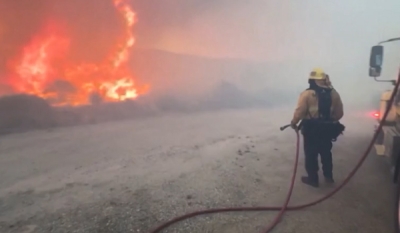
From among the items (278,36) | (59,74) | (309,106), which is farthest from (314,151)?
(278,36)

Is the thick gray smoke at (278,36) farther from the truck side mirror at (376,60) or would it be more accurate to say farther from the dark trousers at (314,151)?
the dark trousers at (314,151)

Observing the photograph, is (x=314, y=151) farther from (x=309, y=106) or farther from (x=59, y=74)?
(x=59, y=74)

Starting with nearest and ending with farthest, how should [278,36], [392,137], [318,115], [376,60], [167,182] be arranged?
[392,137] < [318,115] < [167,182] < [376,60] < [278,36]

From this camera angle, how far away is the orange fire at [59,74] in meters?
9.92

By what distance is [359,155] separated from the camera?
6.36 metres

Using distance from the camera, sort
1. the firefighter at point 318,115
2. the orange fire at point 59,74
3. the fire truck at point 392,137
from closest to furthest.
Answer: the fire truck at point 392,137 < the firefighter at point 318,115 < the orange fire at point 59,74

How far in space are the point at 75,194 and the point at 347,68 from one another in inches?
542

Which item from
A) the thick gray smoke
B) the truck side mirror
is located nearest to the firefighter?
the truck side mirror

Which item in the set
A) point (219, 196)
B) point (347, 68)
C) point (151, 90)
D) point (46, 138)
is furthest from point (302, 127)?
point (347, 68)

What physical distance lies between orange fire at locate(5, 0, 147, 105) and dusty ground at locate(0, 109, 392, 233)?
6.60 ft

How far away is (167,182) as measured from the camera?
4773mm

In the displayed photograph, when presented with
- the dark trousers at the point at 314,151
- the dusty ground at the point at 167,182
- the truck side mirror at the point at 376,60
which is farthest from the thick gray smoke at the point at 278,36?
the dark trousers at the point at 314,151

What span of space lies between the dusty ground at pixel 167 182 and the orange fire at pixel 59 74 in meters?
2.01

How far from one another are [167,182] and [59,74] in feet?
22.8
